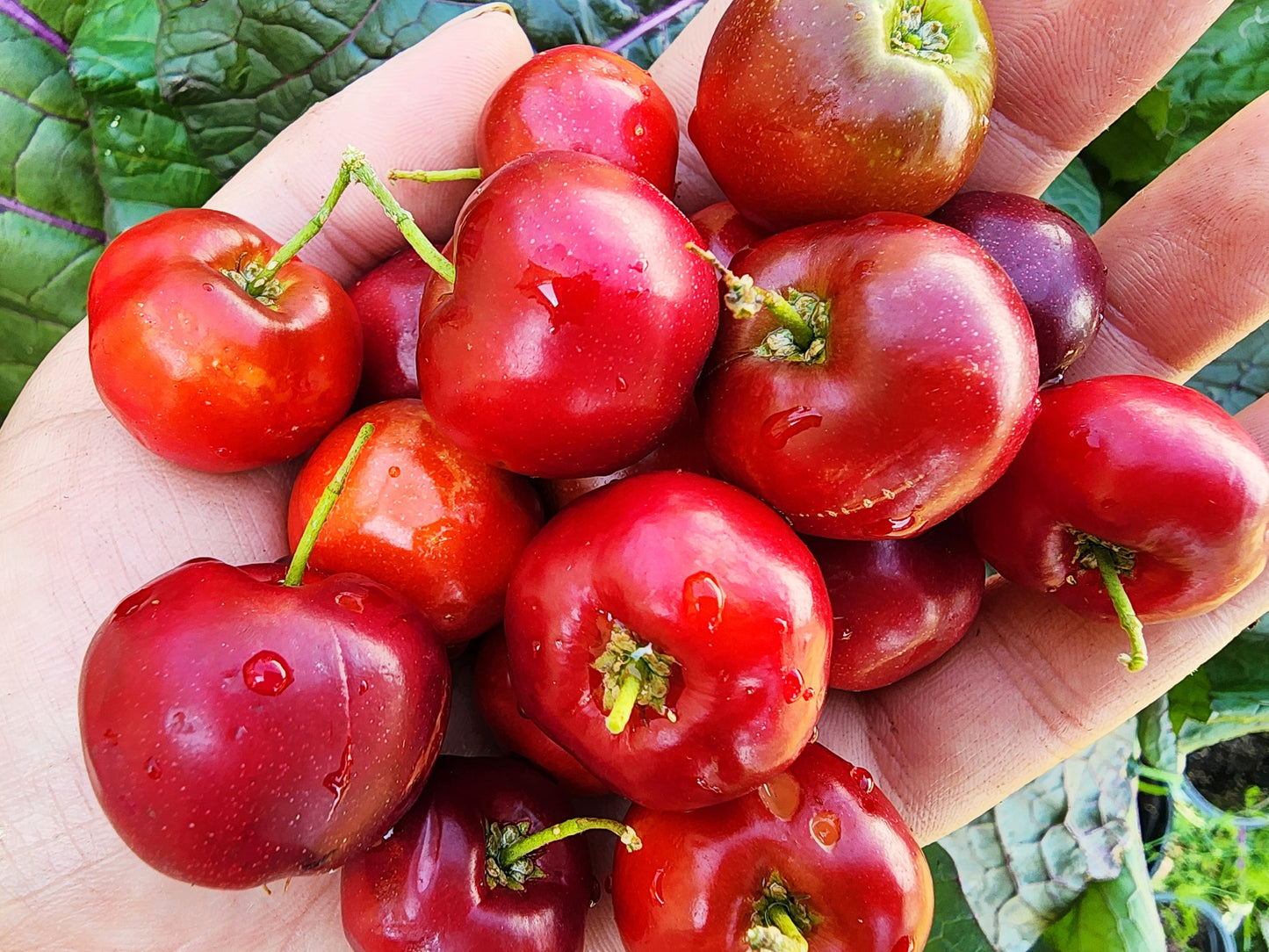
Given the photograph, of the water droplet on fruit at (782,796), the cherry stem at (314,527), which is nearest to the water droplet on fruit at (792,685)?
the water droplet on fruit at (782,796)

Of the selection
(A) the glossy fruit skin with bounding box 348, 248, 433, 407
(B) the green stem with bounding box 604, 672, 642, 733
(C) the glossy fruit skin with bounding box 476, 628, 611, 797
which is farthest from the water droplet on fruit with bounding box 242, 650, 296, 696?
(A) the glossy fruit skin with bounding box 348, 248, 433, 407

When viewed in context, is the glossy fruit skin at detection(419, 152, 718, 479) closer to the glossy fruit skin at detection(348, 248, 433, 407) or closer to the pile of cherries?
the pile of cherries

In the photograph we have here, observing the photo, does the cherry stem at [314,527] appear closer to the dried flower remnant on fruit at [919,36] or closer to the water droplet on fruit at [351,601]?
the water droplet on fruit at [351,601]

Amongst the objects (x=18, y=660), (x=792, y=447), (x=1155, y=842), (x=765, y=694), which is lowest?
(x=1155, y=842)

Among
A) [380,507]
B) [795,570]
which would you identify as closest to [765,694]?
[795,570]

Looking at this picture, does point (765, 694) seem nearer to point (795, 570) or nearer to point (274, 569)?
point (795, 570)
